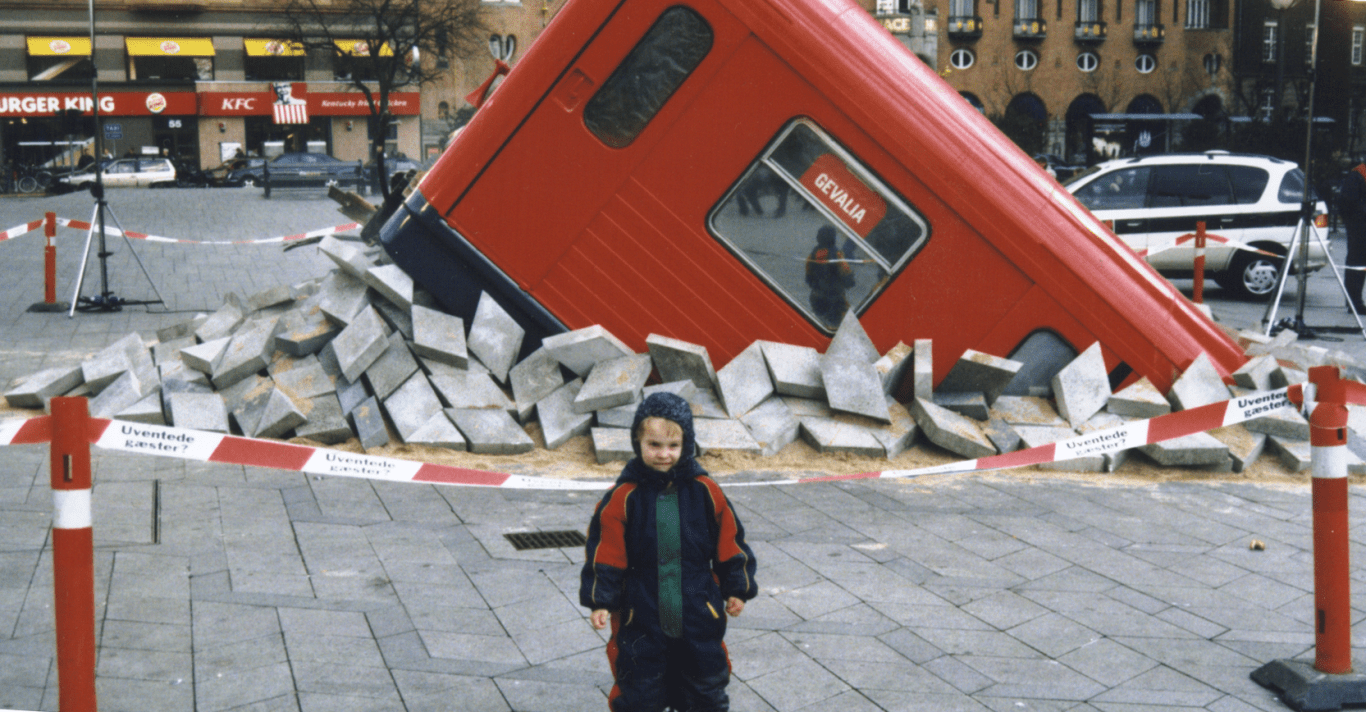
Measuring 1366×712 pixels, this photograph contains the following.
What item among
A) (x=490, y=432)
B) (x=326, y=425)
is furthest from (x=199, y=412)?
(x=490, y=432)

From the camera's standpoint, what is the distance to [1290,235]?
1442 cm

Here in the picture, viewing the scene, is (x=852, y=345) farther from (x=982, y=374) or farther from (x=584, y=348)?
(x=584, y=348)

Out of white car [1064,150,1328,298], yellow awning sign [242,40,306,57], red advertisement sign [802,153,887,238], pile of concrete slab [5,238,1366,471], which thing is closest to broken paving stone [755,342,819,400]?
pile of concrete slab [5,238,1366,471]

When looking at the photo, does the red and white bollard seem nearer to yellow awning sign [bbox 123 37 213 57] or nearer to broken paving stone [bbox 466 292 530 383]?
broken paving stone [bbox 466 292 530 383]

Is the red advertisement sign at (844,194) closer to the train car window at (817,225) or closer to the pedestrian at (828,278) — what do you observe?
the train car window at (817,225)

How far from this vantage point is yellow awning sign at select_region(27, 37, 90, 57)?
4619 cm

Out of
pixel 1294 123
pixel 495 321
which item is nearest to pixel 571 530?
pixel 495 321

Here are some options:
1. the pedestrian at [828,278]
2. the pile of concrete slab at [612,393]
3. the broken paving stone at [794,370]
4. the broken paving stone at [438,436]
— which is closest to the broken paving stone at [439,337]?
the pile of concrete slab at [612,393]

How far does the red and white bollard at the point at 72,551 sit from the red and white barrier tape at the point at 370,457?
0.42ft

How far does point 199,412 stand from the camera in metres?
7.02

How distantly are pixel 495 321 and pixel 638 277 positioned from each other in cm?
91

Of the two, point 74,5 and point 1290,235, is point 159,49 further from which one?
point 1290,235

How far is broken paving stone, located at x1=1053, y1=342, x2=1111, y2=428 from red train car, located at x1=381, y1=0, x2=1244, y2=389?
0.63 feet

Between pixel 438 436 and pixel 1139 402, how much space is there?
3941 millimetres
